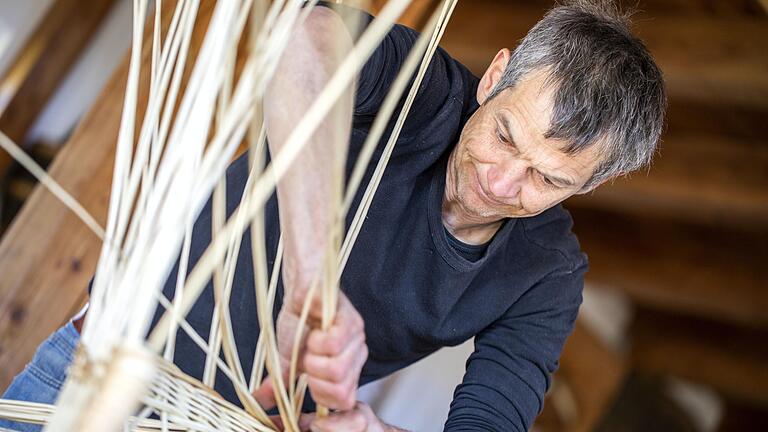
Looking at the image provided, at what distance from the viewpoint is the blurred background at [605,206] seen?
156 cm

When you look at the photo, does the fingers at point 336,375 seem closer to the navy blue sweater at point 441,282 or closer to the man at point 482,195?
the man at point 482,195

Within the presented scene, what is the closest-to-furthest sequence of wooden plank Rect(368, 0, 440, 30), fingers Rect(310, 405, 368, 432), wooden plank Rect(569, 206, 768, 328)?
1. fingers Rect(310, 405, 368, 432)
2. wooden plank Rect(368, 0, 440, 30)
3. wooden plank Rect(569, 206, 768, 328)

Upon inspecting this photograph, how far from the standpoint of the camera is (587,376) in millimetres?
3600

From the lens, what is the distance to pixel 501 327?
1.17 m

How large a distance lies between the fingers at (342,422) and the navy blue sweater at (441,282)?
1.00 feet

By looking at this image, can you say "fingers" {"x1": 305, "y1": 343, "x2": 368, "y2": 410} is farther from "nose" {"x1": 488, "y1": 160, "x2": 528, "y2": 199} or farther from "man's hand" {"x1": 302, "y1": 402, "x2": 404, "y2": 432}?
"nose" {"x1": 488, "y1": 160, "x2": 528, "y2": 199}

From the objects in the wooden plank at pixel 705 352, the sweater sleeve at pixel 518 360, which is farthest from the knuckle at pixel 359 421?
the wooden plank at pixel 705 352

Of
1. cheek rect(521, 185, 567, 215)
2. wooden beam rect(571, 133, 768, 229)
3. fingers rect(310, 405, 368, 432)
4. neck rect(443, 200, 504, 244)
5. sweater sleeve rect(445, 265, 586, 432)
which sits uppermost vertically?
wooden beam rect(571, 133, 768, 229)

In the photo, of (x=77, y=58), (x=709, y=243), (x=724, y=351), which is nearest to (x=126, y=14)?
(x=77, y=58)

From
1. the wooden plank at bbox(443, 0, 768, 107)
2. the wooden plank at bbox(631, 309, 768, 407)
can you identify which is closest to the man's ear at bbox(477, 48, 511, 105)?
the wooden plank at bbox(443, 0, 768, 107)

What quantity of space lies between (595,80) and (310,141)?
0.39 metres

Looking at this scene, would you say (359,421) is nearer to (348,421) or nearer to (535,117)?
(348,421)

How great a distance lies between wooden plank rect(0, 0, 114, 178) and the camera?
264 centimetres

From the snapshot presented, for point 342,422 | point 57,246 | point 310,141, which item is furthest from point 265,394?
point 57,246
